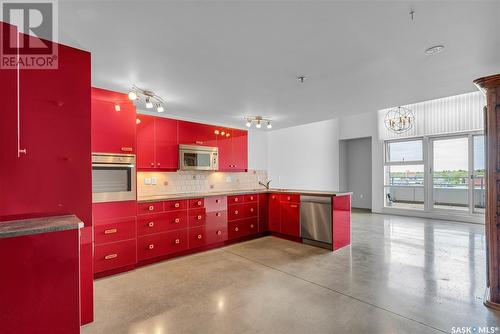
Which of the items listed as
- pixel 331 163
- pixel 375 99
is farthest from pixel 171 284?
pixel 331 163

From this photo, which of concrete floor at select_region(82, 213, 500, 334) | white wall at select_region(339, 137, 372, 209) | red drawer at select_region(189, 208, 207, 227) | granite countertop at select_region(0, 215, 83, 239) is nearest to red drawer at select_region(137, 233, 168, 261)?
concrete floor at select_region(82, 213, 500, 334)

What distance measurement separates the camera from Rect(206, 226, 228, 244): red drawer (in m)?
4.09

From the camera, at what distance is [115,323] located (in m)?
2.08

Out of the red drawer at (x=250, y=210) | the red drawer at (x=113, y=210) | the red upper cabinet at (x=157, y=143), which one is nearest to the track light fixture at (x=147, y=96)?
the red upper cabinet at (x=157, y=143)

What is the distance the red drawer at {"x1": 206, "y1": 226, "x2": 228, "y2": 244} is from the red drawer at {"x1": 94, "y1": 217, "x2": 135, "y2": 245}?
4.09 feet

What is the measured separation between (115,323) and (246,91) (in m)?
3.04

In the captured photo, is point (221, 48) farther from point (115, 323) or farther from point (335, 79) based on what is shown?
point (115, 323)

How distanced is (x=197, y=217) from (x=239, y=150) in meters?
1.82

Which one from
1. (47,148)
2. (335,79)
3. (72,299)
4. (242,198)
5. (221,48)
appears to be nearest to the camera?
(72,299)

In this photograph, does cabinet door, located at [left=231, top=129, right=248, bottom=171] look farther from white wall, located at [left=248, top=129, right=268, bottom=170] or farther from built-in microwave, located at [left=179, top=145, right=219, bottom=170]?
white wall, located at [left=248, top=129, right=268, bottom=170]

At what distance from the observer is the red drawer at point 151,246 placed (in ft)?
10.9

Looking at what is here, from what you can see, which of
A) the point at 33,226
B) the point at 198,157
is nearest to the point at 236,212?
the point at 198,157

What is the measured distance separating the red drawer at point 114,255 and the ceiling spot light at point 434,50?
3.96 m

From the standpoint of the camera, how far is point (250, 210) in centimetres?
482
